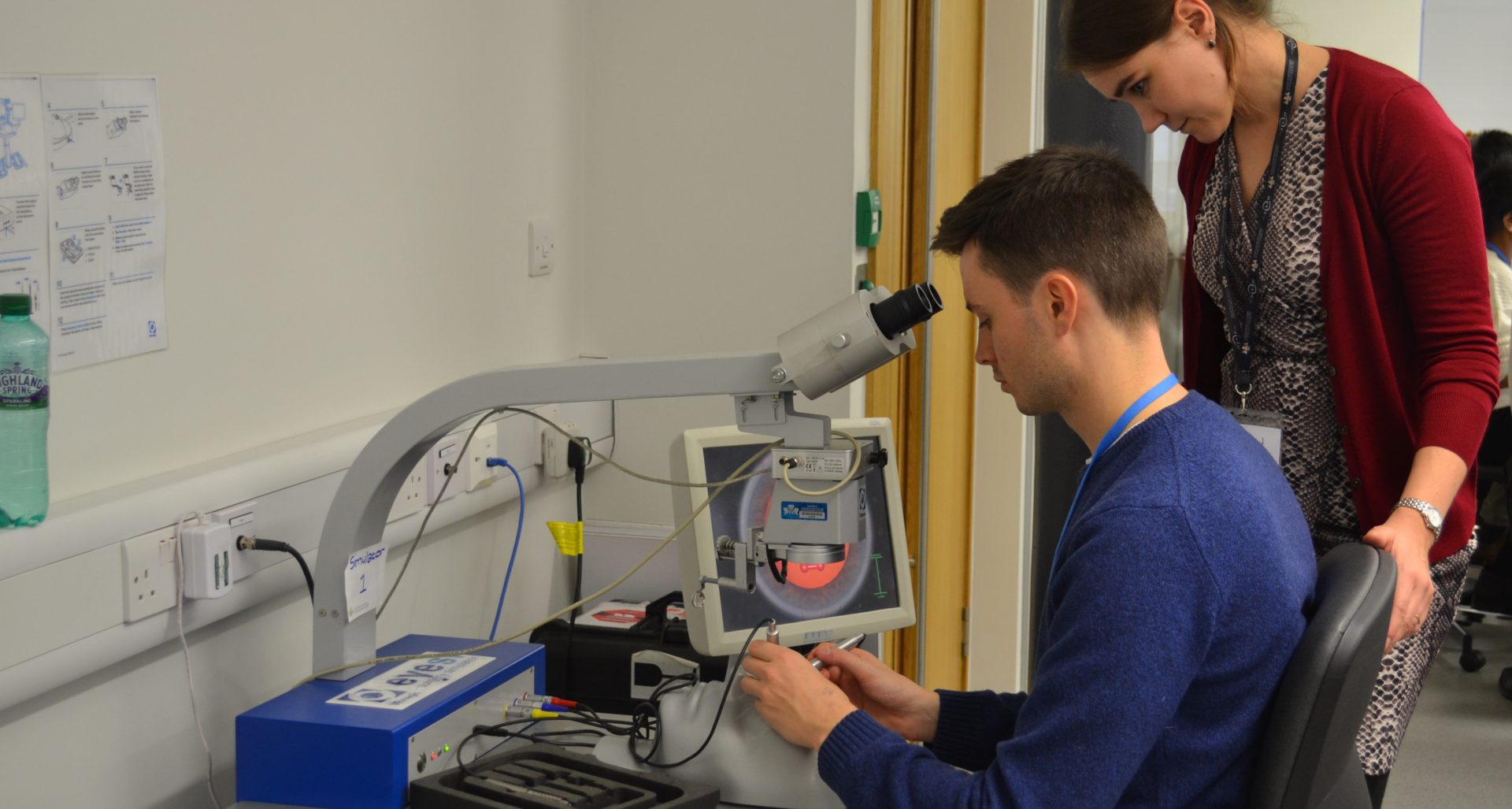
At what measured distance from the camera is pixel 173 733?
1368 millimetres

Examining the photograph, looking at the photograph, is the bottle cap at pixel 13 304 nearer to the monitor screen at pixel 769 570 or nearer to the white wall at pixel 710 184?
the monitor screen at pixel 769 570

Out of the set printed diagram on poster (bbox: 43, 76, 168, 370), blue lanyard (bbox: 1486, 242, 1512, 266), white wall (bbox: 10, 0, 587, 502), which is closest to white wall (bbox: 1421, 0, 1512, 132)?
blue lanyard (bbox: 1486, 242, 1512, 266)

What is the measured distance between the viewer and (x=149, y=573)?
1.26 meters

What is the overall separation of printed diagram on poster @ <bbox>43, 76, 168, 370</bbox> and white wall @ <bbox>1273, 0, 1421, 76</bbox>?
11.5ft

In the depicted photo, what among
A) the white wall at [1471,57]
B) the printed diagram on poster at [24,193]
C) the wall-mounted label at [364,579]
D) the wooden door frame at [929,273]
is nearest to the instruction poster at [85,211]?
the printed diagram on poster at [24,193]

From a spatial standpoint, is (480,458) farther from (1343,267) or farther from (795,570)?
(1343,267)

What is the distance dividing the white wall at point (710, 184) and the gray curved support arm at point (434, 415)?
37.7 inches

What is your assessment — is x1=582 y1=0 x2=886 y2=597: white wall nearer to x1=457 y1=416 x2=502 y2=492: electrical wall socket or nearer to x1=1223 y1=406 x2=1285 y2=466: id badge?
x1=457 y1=416 x2=502 y2=492: electrical wall socket

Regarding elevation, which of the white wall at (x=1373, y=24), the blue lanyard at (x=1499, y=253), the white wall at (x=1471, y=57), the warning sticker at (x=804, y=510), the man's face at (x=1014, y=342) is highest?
the white wall at (x=1471, y=57)

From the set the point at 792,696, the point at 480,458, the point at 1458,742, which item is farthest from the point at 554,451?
the point at 1458,742

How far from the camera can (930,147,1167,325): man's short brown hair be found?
1.21 metres

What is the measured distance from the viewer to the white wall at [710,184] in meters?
2.27

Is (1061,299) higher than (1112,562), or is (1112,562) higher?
(1061,299)

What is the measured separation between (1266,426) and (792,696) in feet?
2.37
